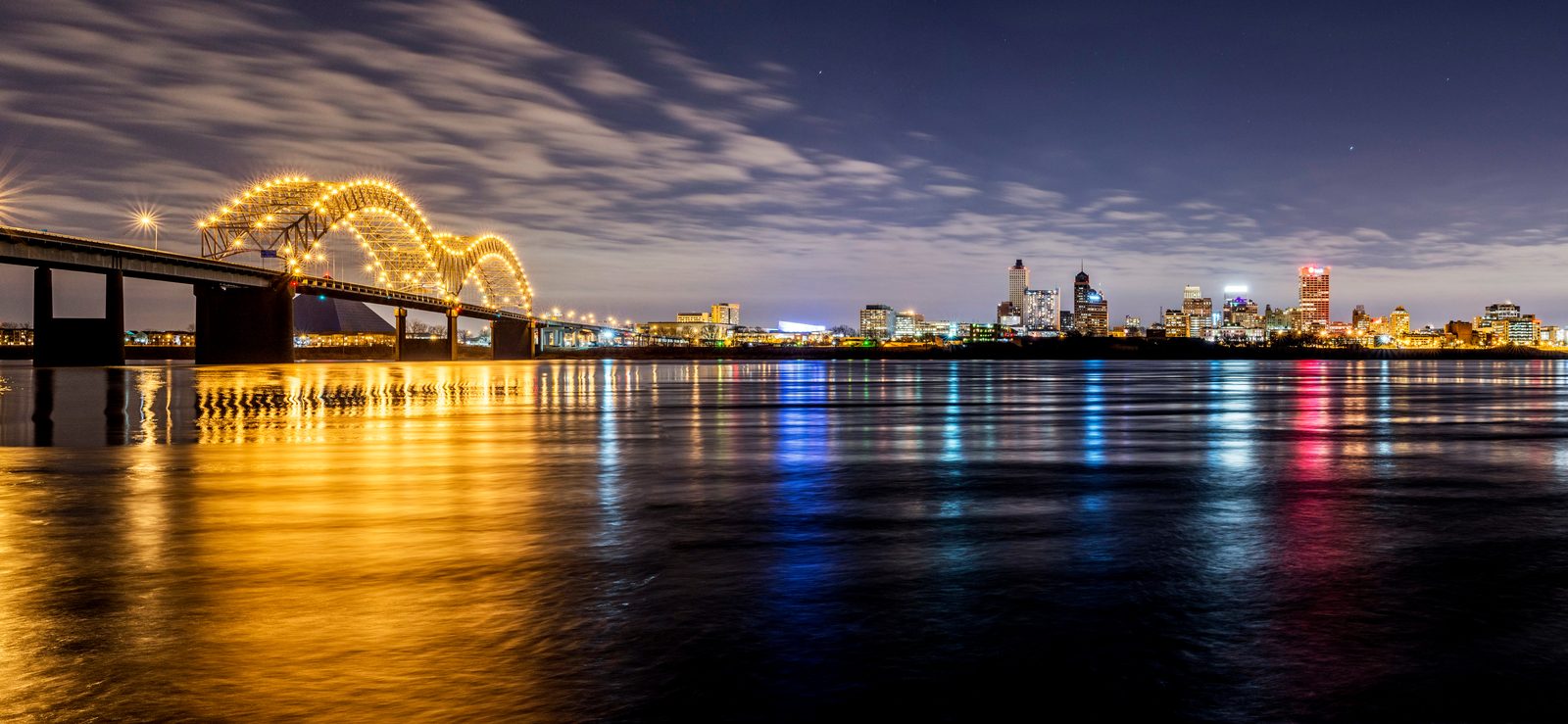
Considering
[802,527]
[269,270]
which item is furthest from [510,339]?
[802,527]

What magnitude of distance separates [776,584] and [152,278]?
10470 centimetres

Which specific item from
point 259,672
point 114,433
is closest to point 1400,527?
point 259,672

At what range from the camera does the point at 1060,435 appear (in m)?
21.1

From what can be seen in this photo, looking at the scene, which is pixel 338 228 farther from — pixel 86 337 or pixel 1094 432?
pixel 1094 432

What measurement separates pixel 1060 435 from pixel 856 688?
17.1 m

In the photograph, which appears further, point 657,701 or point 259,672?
point 259,672

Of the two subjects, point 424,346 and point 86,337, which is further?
point 424,346

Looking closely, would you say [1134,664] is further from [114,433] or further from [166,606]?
[114,433]

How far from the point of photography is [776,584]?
23.1ft

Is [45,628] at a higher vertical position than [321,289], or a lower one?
lower

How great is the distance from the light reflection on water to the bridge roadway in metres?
78.8

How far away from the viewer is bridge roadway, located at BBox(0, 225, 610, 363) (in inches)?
3179

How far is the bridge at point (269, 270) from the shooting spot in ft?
279

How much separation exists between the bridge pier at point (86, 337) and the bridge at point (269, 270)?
0.27 ft
